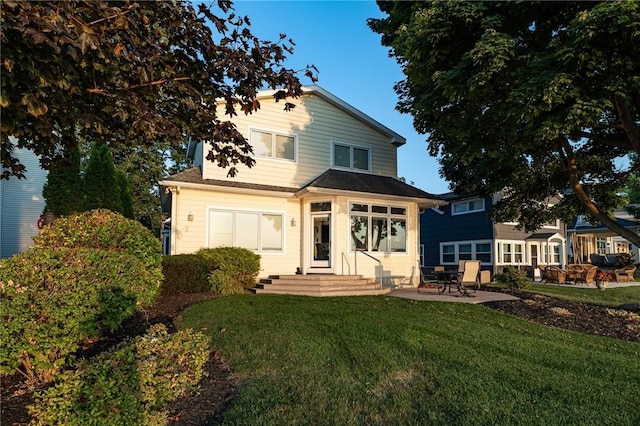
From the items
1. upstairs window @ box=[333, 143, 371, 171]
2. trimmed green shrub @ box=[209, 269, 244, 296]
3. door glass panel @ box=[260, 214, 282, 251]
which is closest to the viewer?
trimmed green shrub @ box=[209, 269, 244, 296]

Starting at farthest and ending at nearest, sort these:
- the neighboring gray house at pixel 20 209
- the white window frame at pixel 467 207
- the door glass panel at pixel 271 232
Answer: the white window frame at pixel 467 207, the neighboring gray house at pixel 20 209, the door glass panel at pixel 271 232

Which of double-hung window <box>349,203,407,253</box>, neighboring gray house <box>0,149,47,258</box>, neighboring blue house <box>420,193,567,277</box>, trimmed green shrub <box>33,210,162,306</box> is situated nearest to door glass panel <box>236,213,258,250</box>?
double-hung window <box>349,203,407,253</box>

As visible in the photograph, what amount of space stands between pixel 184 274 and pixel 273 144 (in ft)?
18.6

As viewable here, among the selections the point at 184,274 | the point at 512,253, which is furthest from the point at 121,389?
the point at 512,253

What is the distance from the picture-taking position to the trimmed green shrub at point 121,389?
3072 millimetres

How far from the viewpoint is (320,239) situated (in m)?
13.9

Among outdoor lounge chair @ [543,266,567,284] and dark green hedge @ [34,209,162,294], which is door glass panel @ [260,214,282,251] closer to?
dark green hedge @ [34,209,162,294]

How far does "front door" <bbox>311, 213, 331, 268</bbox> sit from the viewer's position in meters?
13.6

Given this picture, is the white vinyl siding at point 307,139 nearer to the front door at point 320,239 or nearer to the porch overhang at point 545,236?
the front door at point 320,239

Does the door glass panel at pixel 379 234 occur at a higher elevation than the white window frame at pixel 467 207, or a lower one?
lower

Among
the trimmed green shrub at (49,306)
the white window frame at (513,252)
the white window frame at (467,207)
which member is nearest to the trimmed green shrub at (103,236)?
the trimmed green shrub at (49,306)

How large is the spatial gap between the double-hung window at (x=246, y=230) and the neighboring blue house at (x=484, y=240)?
13.7 metres

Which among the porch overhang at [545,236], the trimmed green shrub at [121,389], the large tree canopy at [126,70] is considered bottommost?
the trimmed green shrub at [121,389]

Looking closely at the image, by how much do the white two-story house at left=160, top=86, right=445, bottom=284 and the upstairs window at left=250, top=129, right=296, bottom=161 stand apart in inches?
1.4
